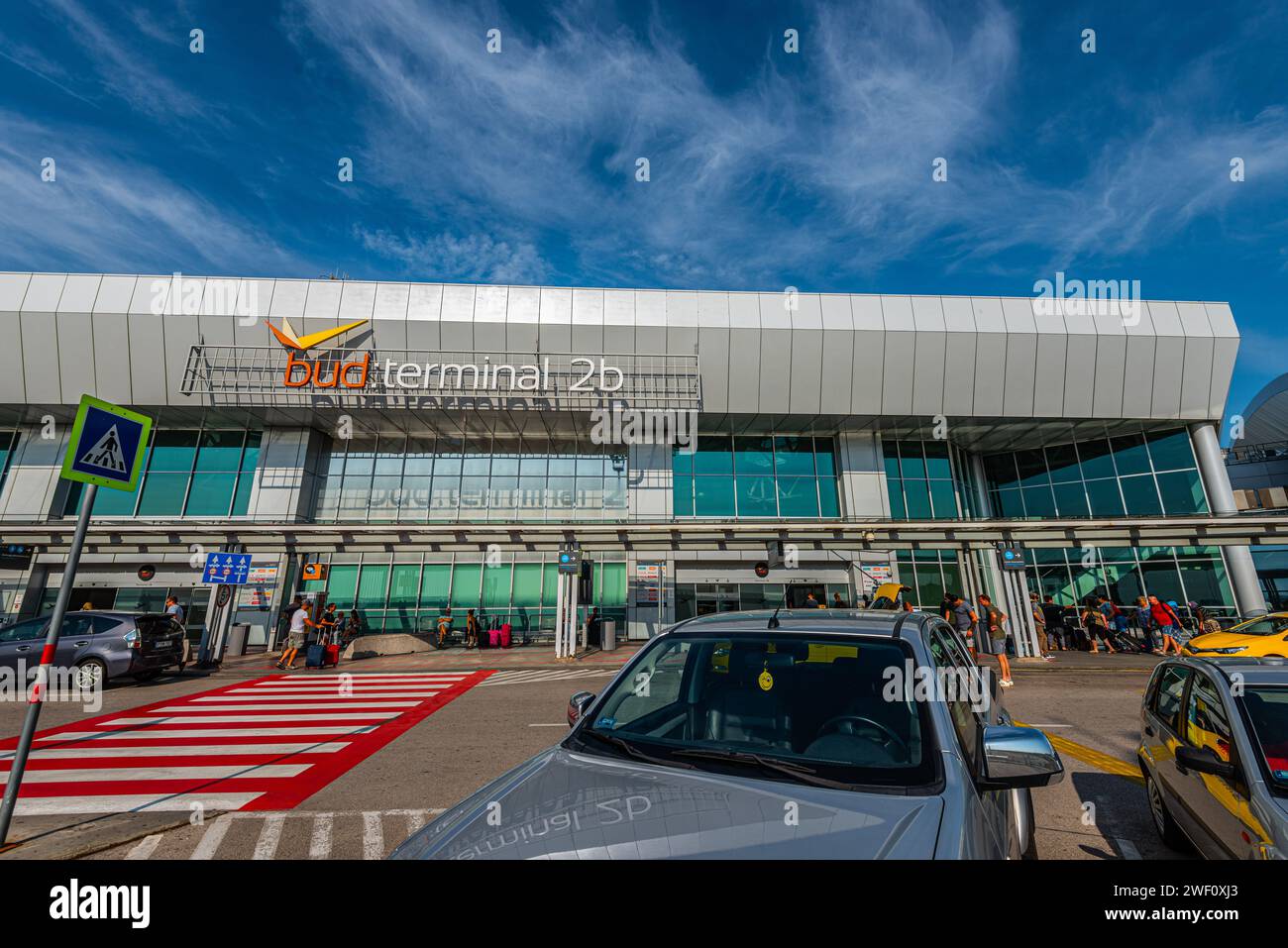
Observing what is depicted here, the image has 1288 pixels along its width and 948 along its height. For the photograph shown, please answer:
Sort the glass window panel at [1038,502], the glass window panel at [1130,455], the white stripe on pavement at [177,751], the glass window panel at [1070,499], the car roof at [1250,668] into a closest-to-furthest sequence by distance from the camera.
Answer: the car roof at [1250,668] < the white stripe on pavement at [177,751] < the glass window panel at [1130,455] < the glass window panel at [1070,499] < the glass window panel at [1038,502]

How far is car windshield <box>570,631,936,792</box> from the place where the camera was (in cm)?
228

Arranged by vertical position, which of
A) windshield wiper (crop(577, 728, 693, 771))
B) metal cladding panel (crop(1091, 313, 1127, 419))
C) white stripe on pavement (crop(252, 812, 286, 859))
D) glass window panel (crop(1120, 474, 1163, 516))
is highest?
metal cladding panel (crop(1091, 313, 1127, 419))

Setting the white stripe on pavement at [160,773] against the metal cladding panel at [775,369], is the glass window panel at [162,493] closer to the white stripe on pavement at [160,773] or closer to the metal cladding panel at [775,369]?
the white stripe on pavement at [160,773]

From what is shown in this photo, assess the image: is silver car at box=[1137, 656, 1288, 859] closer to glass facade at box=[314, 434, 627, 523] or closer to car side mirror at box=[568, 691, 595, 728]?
car side mirror at box=[568, 691, 595, 728]

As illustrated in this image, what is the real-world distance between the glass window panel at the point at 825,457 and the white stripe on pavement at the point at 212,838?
23.3 metres

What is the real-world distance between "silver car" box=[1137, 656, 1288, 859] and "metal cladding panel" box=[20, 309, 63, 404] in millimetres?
31982

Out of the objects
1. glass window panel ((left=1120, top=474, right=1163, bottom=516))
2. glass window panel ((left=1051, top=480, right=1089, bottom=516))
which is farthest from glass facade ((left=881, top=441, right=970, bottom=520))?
glass window panel ((left=1120, top=474, right=1163, bottom=516))

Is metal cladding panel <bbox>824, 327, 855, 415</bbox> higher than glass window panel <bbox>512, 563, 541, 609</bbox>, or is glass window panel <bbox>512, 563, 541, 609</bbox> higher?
metal cladding panel <bbox>824, 327, 855, 415</bbox>

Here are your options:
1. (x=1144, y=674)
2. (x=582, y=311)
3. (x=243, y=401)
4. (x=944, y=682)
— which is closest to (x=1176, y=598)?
(x=1144, y=674)

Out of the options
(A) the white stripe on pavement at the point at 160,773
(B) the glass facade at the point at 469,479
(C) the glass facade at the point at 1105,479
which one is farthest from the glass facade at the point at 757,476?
(A) the white stripe on pavement at the point at 160,773

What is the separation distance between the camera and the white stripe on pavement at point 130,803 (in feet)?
16.8

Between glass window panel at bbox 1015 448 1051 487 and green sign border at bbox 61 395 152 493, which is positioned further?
glass window panel at bbox 1015 448 1051 487

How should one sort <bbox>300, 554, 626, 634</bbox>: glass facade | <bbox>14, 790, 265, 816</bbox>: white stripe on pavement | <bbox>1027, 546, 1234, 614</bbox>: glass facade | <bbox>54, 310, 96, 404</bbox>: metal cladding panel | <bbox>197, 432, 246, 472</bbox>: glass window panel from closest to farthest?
<bbox>14, 790, 265, 816</bbox>: white stripe on pavement → <bbox>54, 310, 96, 404</bbox>: metal cladding panel → <bbox>1027, 546, 1234, 614</bbox>: glass facade → <bbox>300, 554, 626, 634</bbox>: glass facade → <bbox>197, 432, 246, 472</bbox>: glass window panel
